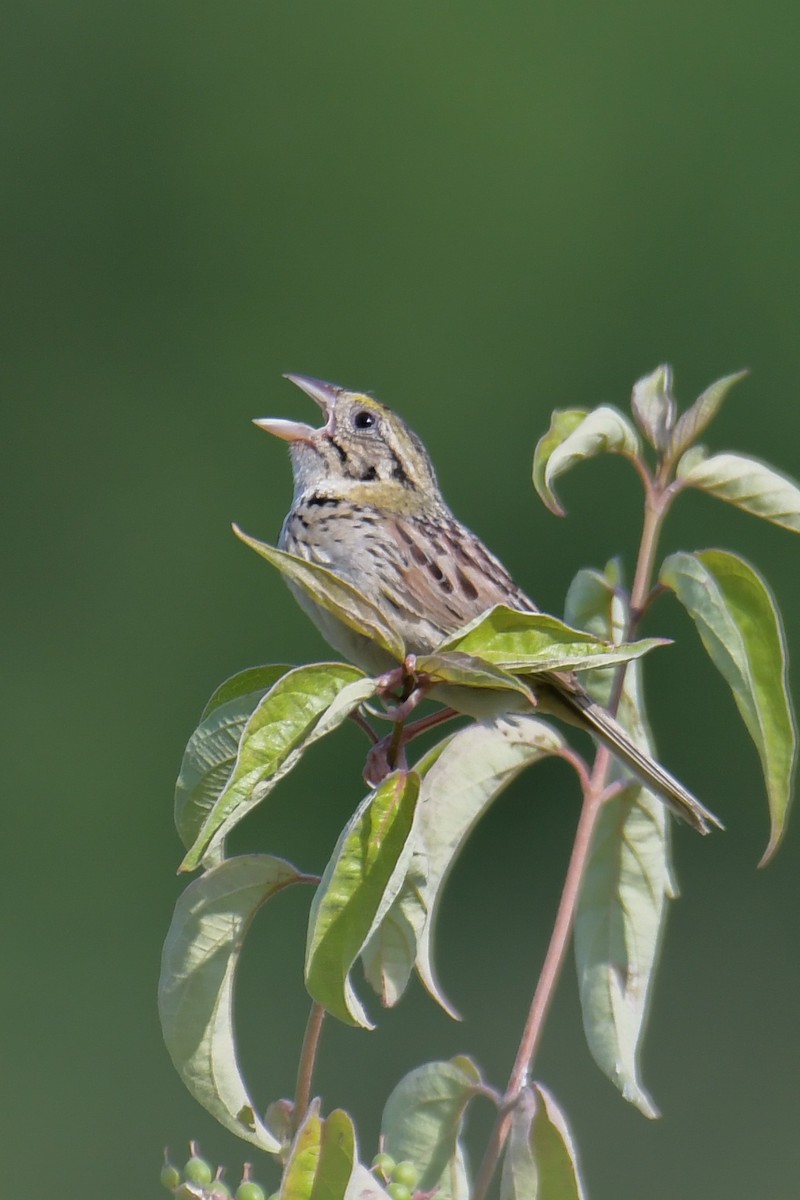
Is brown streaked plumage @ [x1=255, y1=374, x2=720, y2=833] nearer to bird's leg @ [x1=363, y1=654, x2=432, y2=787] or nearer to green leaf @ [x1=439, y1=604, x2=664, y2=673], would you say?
bird's leg @ [x1=363, y1=654, x2=432, y2=787]

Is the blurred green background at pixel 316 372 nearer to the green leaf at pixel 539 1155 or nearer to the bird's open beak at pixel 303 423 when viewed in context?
the bird's open beak at pixel 303 423

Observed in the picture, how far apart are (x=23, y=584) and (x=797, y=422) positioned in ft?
14.3

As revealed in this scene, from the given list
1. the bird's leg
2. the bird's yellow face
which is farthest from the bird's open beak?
the bird's leg

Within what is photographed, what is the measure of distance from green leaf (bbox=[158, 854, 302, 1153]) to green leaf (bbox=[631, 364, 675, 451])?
745mm

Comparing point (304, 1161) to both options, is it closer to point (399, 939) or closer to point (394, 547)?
point (399, 939)

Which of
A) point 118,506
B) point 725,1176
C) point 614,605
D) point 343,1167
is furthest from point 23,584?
point 343,1167

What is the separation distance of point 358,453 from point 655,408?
1.15 metres

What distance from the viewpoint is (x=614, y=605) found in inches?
99.8

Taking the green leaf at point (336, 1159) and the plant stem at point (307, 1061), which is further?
the plant stem at point (307, 1061)

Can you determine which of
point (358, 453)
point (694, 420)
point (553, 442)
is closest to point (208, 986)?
point (553, 442)

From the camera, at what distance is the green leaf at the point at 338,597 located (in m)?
1.84

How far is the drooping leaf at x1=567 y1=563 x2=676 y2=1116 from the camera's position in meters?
2.35

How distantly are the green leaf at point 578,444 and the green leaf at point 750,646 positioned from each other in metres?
0.16

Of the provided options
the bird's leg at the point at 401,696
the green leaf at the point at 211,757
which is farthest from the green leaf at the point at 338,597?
the green leaf at the point at 211,757
